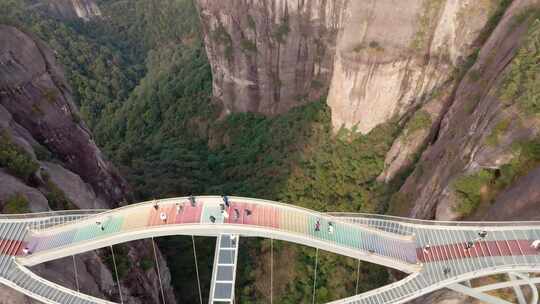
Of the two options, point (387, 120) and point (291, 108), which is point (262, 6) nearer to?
point (291, 108)

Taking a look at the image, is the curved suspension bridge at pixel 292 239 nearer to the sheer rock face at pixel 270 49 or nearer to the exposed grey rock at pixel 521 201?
the exposed grey rock at pixel 521 201

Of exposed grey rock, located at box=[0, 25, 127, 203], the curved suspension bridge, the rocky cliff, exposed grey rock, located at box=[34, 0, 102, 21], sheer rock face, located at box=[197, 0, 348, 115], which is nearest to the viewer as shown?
the curved suspension bridge

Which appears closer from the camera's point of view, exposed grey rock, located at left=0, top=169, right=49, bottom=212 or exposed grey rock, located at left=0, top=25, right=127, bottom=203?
exposed grey rock, located at left=0, top=169, right=49, bottom=212

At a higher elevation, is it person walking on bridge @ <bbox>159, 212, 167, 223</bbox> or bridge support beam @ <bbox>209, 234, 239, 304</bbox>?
person walking on bridge @ <bbox>159, 212, 167, 223</bbox>

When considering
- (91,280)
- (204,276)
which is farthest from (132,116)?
(91,280)

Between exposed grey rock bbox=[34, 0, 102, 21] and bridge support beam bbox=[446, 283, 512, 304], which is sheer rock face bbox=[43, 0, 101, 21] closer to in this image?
exposed grey rock bbox=[34, 0, 102, 21]

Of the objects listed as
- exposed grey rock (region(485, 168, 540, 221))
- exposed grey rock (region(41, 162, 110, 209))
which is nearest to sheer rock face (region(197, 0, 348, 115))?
exposed grey rock (region(485, 168, 540, 221))
